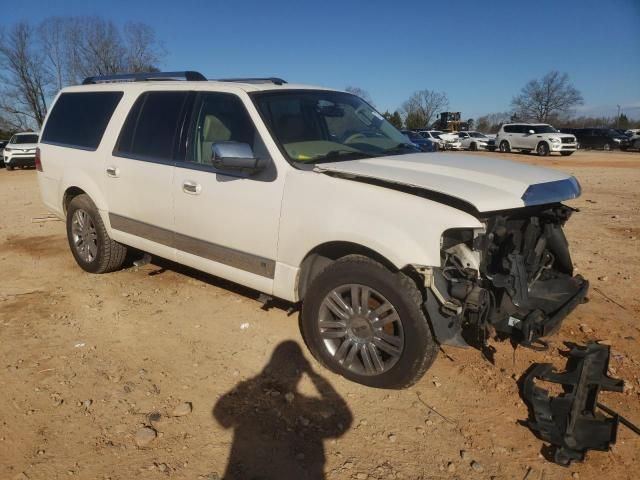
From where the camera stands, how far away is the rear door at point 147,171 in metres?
4.27

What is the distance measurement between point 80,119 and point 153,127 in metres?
1.39

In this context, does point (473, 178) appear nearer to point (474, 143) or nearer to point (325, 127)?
point (325, 127)

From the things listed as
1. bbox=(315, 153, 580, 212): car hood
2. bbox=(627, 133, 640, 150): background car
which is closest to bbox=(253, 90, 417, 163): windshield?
bbox=(315, 153, 580, 212): car hood

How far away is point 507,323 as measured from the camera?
3172 mm

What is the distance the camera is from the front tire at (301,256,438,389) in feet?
9.92

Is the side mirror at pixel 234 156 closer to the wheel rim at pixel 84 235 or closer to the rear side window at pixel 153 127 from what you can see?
the rear side window at pixel 153 127

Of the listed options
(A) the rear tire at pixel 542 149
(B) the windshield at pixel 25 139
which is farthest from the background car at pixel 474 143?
(B) the windshield at pixel 25 139

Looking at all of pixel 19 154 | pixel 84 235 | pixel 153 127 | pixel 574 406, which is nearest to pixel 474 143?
pixel 19 154

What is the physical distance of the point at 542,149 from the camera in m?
28.4

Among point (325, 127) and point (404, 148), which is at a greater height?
point (325, 127)

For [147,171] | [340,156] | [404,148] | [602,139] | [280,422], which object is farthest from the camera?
[602,139]

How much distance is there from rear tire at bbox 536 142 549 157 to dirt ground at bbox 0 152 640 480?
25.5 meters

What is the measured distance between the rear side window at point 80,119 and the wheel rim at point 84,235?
0.77 metres

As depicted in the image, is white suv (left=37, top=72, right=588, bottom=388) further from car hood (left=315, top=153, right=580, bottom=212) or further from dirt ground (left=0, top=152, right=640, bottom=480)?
dirt ground (left=0, top=152, right=640, bottom=480)
